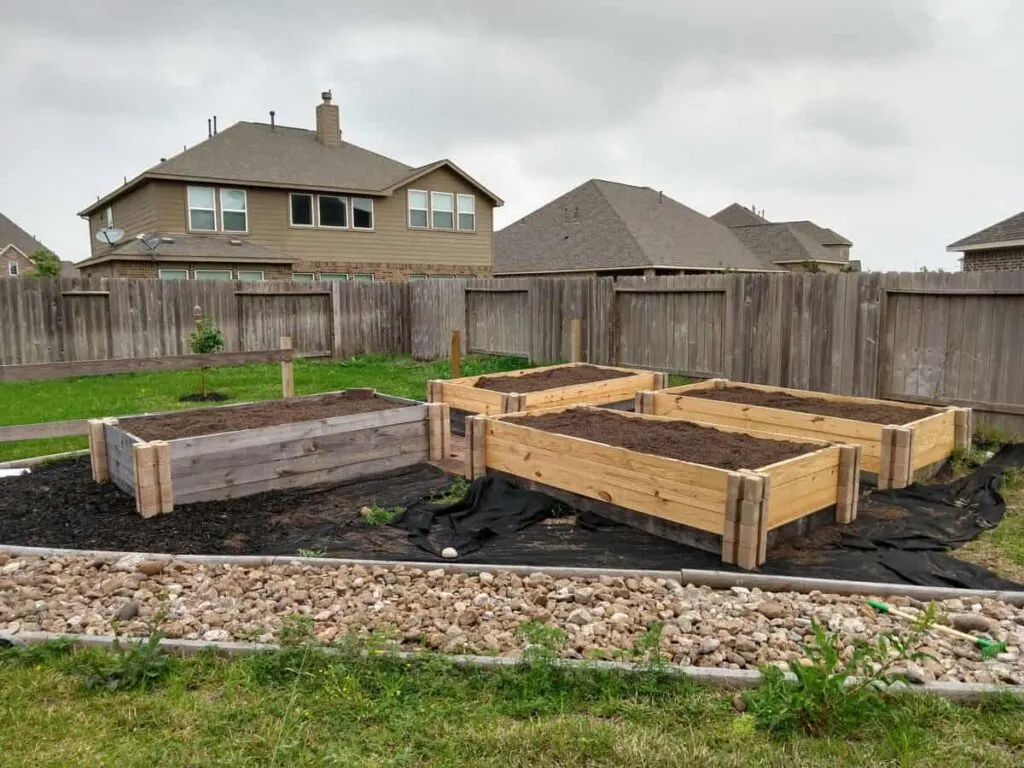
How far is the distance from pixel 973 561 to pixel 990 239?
17389mm

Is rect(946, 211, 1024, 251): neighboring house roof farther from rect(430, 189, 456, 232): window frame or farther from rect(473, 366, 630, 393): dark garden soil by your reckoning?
rect(430, 189, 456, 232): window frame

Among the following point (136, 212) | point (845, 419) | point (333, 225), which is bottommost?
point (845, 419)

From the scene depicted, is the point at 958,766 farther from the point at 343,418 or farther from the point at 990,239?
the point at 990,239

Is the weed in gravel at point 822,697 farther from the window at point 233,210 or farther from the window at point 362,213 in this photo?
the window at point 362,213

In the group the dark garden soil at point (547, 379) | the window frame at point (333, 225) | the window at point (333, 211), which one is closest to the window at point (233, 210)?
the window frame at point (333, 225)

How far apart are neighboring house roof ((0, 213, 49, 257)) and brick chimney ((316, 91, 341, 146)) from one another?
42.4 m

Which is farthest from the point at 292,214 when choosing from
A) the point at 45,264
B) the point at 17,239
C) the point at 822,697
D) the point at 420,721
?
the point at 17,239

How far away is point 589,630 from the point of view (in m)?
3.46

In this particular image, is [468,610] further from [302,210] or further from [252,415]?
[302,210]

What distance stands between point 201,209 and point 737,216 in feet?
136

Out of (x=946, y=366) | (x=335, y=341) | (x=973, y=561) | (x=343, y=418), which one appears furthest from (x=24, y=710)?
(x=335, y=341)

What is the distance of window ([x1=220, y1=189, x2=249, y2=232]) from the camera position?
21.0 meters

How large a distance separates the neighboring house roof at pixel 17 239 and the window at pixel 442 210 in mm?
45092

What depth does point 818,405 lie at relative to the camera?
7527 millimetres
